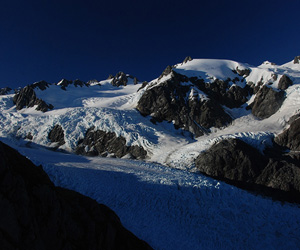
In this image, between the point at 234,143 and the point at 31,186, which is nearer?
the point at 31,186

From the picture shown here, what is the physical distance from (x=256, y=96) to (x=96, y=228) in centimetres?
5742

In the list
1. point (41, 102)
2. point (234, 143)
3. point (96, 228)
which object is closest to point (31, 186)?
point (96, 228)

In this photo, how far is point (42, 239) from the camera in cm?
752

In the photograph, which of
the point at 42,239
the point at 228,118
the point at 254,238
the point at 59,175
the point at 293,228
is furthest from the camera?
the point at 228,118

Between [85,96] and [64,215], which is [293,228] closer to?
[64,215]

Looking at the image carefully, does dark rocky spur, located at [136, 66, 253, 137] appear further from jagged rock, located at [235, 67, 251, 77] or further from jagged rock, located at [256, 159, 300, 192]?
jagged rock, located at [256, 159, 300, 192]

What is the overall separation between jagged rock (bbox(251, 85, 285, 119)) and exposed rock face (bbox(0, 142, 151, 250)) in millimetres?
48800

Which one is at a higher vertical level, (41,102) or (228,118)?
(41,102)

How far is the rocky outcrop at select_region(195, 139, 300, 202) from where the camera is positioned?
25.1 metres

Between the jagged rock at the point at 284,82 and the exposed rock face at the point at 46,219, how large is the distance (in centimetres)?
5761

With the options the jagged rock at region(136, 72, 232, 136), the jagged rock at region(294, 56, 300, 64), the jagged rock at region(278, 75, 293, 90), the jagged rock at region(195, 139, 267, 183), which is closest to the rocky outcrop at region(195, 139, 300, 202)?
the jagged rock at region(195, 139, 267, 183)

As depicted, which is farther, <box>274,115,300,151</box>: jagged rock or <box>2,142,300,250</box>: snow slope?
<box>274,115,300,151</box>: jagged rock

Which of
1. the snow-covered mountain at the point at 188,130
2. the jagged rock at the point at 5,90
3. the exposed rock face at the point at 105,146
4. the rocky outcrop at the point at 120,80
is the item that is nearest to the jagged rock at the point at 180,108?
the snow-covered mountain at the point at 188,130

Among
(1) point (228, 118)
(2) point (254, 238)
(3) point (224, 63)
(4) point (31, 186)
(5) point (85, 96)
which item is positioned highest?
(3) point (224, 63)
